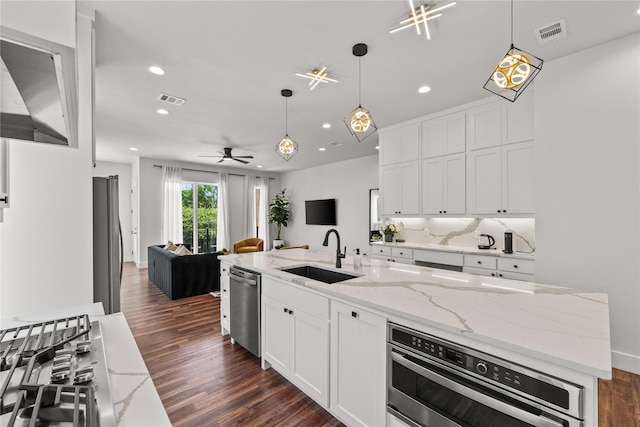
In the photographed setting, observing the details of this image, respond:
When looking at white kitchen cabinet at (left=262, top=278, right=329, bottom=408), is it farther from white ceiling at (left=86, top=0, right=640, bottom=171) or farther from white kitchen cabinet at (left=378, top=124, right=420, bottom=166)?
white kitchen cabinet at (left=378, top=124, right=420, bottom=166)

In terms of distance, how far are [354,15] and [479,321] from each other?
2.15 m

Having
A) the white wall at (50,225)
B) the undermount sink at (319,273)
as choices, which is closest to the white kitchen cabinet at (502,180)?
the undermount sink at (319,273)

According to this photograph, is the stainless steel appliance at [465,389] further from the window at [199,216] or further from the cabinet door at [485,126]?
the window at [199,216]

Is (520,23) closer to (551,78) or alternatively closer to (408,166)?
(551,78)

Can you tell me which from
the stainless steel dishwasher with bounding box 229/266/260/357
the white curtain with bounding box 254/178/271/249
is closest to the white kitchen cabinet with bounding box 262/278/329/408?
the stainless steel dishwasher with bounding box 229/266/260/357

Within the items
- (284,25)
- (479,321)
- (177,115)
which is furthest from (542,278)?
(177,115)

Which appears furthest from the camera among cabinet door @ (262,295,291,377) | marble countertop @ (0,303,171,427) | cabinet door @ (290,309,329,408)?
cabinet door @ (262,295,291,377)

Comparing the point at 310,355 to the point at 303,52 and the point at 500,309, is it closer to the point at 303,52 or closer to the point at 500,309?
the point at 500,309

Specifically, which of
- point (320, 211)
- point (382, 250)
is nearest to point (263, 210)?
point (320, 211)

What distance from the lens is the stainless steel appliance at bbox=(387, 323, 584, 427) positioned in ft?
3.15

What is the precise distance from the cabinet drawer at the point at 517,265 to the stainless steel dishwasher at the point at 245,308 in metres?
2.81

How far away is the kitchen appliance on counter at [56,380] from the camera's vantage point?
0.58 metres

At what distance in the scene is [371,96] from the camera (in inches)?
135

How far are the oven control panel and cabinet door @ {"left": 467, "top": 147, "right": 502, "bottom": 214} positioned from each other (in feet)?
9.20
